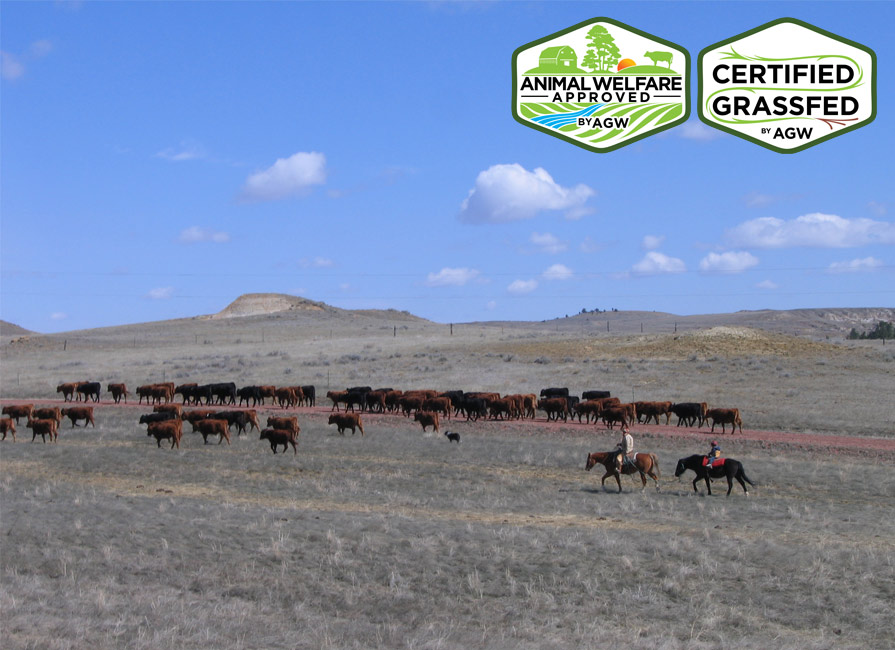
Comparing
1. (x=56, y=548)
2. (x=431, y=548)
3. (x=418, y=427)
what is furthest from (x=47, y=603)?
(x=418, y=427)

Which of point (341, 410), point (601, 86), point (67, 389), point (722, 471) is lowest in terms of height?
point (722, 471)

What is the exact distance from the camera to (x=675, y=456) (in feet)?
88.8

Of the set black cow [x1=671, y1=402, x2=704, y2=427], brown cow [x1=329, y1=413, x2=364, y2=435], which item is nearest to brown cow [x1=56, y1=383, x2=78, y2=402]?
brown cow [x1=329, y1=413, x2=364, y2=435]

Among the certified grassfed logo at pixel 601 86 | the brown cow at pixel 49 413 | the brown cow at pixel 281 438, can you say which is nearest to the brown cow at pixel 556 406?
the brown cow at pixel 281 438

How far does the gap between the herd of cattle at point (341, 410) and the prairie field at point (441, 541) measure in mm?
745

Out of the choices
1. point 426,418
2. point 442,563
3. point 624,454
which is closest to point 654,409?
point 426,418

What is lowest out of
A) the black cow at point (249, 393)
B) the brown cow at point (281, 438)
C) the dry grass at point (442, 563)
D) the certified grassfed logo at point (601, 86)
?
the dry grass at point (442, 563)

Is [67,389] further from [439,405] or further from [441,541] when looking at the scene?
[441,541]

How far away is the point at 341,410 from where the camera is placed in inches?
1594

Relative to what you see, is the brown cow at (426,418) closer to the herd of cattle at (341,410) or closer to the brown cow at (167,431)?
the herd of cattle at (341,410)

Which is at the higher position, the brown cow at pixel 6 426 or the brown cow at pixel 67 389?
the brown cow at pixel 67 389

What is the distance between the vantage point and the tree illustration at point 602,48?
9.12 m

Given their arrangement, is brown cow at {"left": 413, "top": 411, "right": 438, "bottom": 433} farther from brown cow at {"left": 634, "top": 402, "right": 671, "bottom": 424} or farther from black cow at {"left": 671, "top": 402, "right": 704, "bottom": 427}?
black cow at {"left": 671, "top": 402, "right": 704, "bottom": 427}

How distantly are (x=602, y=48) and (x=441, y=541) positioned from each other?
8935 millimetres
